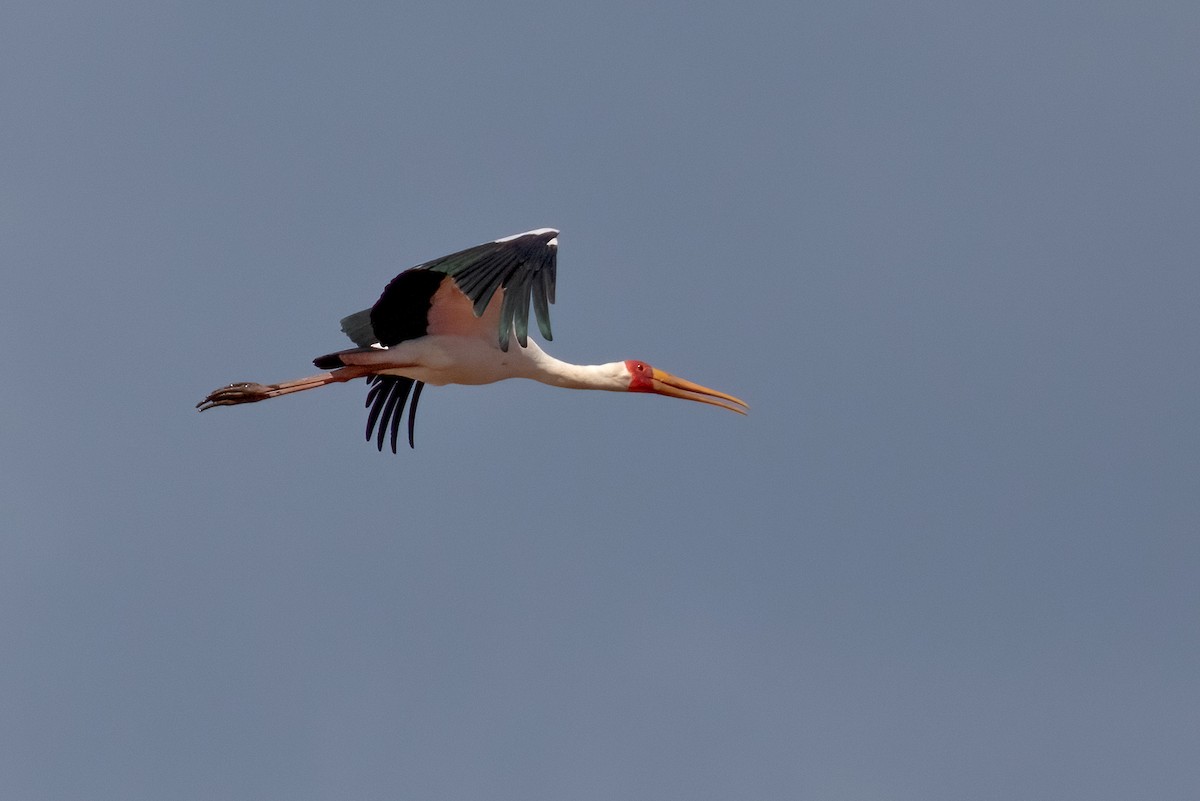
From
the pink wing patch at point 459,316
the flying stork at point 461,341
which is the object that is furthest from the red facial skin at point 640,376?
the pink wing patch at point 459,316

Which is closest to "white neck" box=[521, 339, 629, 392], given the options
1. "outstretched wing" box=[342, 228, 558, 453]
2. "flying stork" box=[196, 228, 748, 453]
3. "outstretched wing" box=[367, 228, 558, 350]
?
"flying stork" box=[196, 228, 748, 453]

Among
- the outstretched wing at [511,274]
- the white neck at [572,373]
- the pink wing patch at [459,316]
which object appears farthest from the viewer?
the white neck at [572,373]

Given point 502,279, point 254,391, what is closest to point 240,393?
point 254,391

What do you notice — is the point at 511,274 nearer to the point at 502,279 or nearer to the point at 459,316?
the point at 502,279

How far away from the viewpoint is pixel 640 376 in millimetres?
25797

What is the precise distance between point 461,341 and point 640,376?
9.76ft

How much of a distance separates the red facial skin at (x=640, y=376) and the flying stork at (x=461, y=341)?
0.01m

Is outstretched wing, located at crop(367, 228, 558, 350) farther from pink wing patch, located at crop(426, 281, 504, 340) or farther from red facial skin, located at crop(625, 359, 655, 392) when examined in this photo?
red facial skin, located at crop(625, 359, 655, 392)

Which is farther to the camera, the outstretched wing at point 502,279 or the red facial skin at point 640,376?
the red facial skin at point 640,376

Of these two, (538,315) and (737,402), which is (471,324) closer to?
(538,315)

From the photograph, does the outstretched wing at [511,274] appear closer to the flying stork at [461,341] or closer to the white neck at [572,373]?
the flying stork at [461,341]

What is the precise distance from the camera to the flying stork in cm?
2144

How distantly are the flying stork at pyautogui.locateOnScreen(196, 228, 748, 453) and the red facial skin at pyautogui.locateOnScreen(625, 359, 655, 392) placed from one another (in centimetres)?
1

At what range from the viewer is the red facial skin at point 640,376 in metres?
25.7
